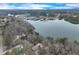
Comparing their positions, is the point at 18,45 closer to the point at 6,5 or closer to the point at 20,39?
the point at 20,39

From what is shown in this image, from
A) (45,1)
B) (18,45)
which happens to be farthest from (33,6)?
(18,45)

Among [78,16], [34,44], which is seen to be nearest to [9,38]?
[34,44]

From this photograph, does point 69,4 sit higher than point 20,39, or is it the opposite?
point 69,4

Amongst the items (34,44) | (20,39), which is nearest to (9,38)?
(20,39)

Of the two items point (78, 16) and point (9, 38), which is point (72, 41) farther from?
point (9, 38)

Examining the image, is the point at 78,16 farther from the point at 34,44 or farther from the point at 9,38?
the point at 9,38

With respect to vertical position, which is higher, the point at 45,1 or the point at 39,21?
the point at 45,1
